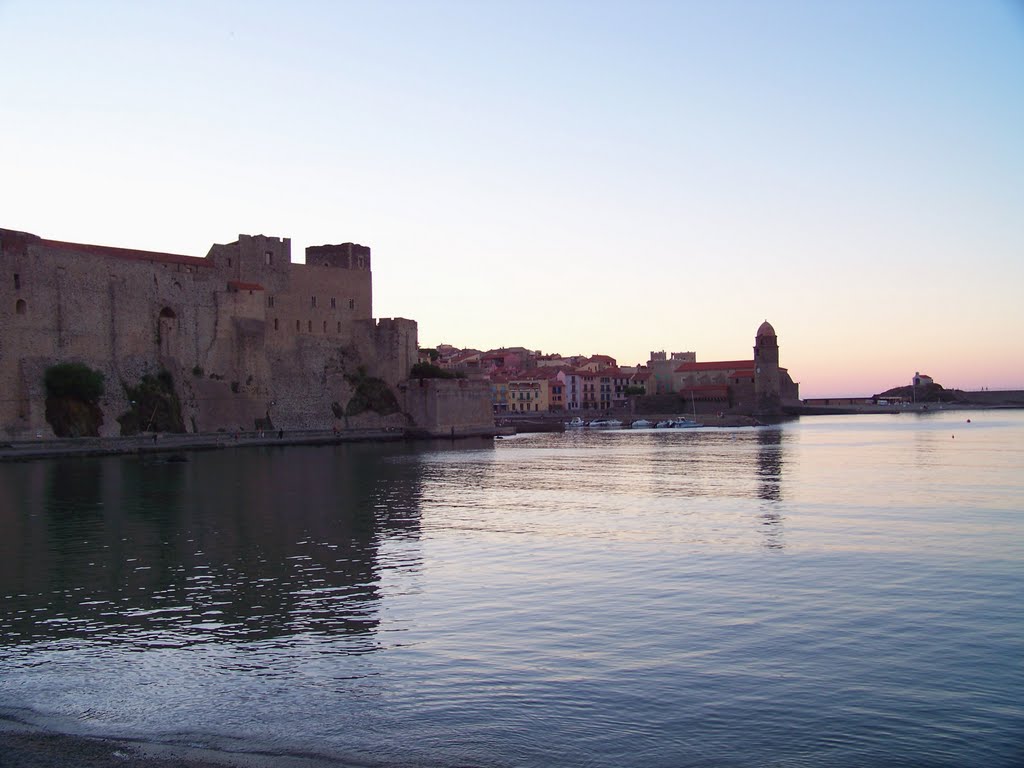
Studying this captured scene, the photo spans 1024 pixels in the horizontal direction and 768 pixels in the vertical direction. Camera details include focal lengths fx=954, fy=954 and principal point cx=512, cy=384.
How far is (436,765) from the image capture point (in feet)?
18.2

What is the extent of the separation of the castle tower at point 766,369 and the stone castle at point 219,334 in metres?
35.0

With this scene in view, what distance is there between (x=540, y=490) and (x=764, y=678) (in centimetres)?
1569

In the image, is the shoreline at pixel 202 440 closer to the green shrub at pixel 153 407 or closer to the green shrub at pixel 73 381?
the green shrub at pixel 153 407

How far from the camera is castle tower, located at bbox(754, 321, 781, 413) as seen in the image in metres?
81.8

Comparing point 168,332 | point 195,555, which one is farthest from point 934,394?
point 195,555

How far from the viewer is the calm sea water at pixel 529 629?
6.12m

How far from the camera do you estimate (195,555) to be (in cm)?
1298

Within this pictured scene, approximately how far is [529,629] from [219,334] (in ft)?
124

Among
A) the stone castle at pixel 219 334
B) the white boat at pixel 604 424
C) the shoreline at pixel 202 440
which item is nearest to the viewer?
the shoreline at pixel 202 440

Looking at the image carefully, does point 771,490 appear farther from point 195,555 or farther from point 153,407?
point 153,407

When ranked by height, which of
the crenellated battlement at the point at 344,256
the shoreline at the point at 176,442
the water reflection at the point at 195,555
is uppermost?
the crenellated battlement at the point at 344,256

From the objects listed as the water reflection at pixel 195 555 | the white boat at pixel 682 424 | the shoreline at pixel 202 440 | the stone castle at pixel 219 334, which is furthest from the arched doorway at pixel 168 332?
the white boat at pixel 682 424

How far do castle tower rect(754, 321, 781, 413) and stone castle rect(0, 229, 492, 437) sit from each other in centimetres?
3502

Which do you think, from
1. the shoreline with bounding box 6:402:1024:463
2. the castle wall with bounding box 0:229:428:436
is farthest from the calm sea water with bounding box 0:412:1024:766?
the castle wall with bounding box 0:229:428:436
